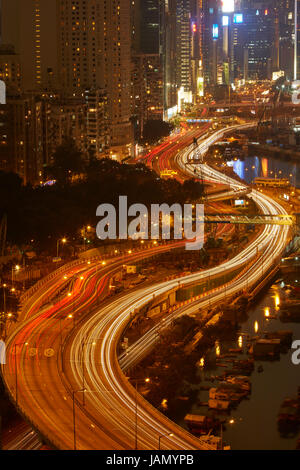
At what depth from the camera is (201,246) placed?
11523mm

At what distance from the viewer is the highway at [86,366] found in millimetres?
5777

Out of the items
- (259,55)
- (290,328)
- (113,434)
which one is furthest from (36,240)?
(259,55)

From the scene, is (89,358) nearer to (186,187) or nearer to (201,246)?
(201,246)

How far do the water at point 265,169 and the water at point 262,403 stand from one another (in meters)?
A: 9.75

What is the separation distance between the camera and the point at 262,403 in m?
7.33

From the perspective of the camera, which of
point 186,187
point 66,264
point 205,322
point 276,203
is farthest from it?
point 276,203

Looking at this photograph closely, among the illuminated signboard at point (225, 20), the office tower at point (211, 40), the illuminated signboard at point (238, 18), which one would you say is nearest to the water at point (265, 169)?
the office tower at point (211, 40)

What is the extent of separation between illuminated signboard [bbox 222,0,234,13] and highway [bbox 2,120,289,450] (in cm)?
3336

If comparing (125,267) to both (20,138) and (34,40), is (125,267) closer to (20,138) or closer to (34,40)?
(20,138)

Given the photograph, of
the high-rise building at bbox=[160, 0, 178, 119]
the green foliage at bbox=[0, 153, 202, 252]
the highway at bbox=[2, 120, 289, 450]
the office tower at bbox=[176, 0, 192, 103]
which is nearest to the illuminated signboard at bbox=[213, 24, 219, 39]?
the office tower at bbox=[176, 0, 192, 103]

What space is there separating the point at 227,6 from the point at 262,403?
37.2 meters

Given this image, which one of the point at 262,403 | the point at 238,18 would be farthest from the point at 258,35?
the point at 262,403
